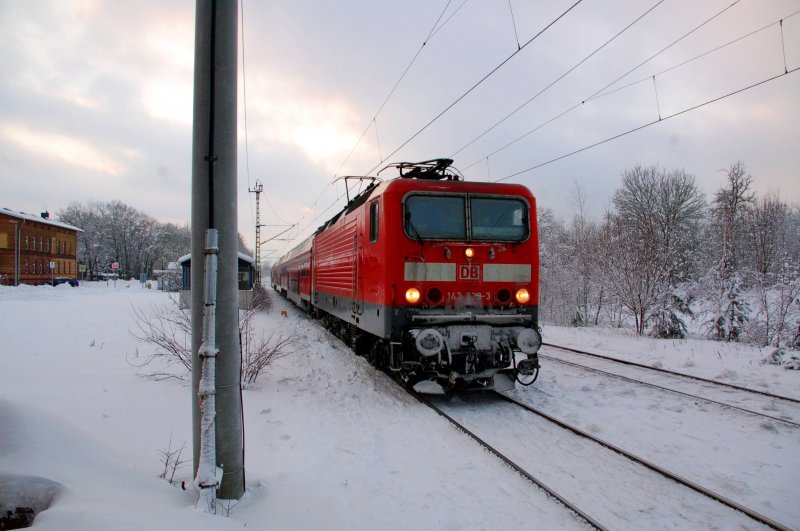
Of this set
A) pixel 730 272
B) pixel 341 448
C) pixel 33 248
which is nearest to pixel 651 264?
pixel 730 272

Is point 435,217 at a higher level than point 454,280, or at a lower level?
higher

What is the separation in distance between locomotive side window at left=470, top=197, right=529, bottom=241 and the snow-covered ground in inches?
96.3

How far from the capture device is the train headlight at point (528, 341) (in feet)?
22.2

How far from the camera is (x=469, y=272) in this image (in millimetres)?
6922

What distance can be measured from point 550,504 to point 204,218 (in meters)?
3.45

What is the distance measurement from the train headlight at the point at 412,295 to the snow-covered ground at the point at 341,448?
4.80ft

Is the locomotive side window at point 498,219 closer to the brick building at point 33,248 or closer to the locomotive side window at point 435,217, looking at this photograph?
the locomotive side window at point 435,217

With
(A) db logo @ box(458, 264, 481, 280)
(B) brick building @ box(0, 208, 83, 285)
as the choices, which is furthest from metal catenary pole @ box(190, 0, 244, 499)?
(B) brick building @ box(0, 208, 83, 285)

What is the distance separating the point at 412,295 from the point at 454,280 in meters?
0.67

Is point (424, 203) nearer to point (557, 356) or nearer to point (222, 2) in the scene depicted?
point (222, 2)

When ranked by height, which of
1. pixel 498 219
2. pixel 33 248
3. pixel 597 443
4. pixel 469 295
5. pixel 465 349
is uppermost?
pixel 33 248

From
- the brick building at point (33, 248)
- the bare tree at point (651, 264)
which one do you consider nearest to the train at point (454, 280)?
the bare tree at point (651, 264)

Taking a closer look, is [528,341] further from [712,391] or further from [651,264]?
[651,264]

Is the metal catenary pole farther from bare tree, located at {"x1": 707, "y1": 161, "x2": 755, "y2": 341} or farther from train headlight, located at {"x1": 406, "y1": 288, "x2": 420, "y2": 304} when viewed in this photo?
bare tree, located at {"x1": 707, "y1": 161, "x2": 755, "y2": 341}
